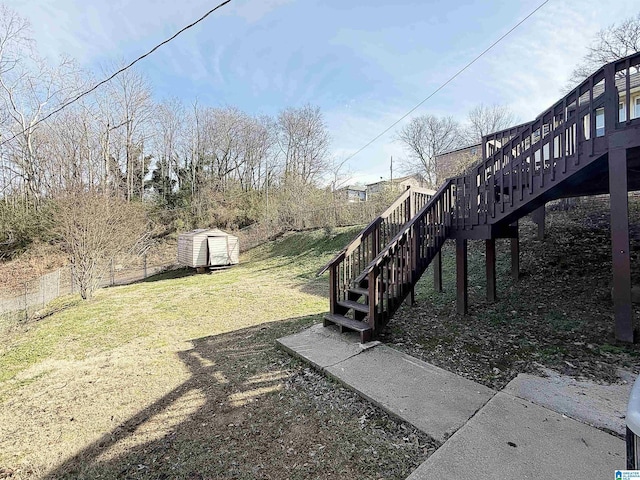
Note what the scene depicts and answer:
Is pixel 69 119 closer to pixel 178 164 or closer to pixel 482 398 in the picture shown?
pixel 178 164

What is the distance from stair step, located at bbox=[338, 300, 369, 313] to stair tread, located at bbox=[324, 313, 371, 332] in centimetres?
17

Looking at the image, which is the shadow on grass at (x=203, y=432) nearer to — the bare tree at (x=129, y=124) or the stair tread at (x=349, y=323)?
the stair tread at (x=349, y=323)

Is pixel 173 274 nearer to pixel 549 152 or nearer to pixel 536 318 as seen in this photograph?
pixel 536 318

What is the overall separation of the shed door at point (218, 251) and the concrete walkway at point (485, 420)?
10788 mm

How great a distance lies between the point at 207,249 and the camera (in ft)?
42.9

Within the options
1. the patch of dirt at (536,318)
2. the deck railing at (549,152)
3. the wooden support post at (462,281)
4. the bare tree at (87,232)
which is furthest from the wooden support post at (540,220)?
the bare tree at (87,232)

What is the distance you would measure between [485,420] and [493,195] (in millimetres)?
3334

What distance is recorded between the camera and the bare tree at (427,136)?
23.8 meters

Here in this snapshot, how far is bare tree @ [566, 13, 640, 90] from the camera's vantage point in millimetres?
14461

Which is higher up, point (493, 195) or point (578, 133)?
point (578, 133)

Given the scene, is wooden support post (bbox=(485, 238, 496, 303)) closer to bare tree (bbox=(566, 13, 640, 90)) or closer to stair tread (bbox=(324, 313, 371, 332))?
stair tread (bbox=(324, 313, 371, 332))

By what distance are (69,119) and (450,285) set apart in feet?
64.2

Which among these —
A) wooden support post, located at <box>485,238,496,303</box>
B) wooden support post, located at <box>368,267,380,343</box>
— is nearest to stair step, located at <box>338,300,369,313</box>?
wooden support post, located at <box>368,267,380,343</box>

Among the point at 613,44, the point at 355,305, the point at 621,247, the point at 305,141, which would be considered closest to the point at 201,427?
the point at 355,305
